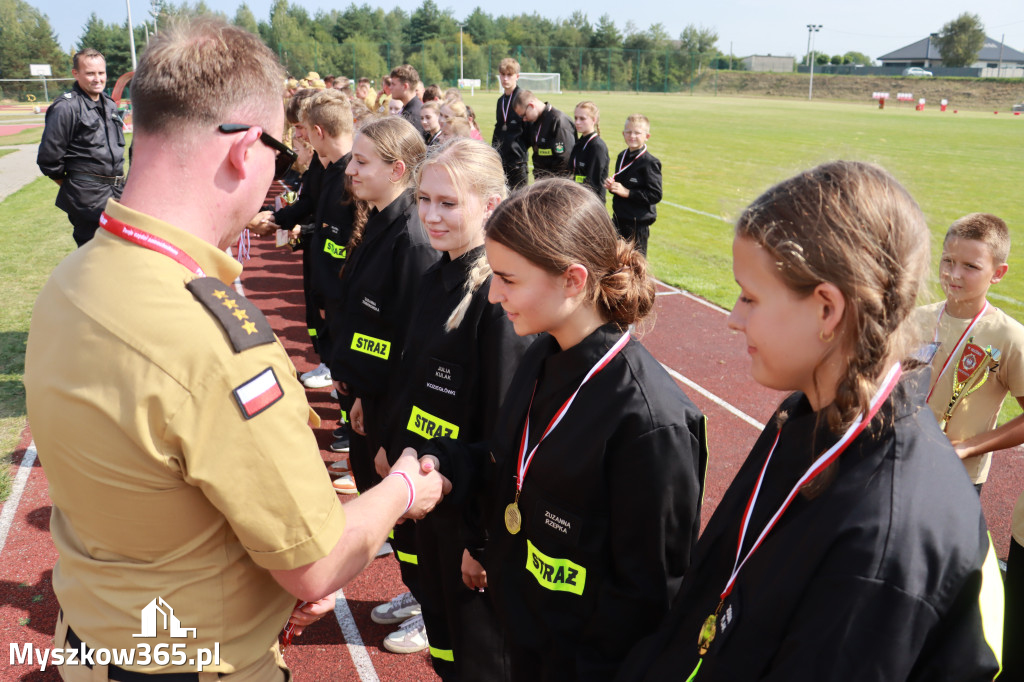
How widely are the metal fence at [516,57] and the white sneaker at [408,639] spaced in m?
51.0

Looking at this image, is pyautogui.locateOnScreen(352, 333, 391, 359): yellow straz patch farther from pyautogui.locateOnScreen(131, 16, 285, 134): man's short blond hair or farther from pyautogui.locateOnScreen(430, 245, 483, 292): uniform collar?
pyautogui.locateOnScreen(131, 16, 285, 134): man's short blond hair

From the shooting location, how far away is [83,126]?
751 cm

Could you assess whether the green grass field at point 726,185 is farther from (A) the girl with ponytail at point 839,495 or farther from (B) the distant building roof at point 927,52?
(B) the distant building roof at point 927,52

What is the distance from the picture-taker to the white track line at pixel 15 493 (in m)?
4.65

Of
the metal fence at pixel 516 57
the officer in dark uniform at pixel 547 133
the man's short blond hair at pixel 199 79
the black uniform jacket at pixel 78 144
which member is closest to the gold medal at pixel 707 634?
the man's short blond hair at pixel 199 79

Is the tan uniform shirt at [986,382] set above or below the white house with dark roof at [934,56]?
below

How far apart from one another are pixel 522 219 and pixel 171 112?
3.33 feet

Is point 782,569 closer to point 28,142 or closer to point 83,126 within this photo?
point 83,126

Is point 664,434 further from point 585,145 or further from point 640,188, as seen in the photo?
Result: point 585,145

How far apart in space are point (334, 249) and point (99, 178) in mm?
4161

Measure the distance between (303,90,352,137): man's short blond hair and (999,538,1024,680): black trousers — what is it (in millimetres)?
4896

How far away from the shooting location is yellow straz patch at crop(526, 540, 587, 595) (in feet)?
6.63

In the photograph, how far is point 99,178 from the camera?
7.73m

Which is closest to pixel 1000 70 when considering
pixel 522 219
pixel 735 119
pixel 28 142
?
pixel 735 119
